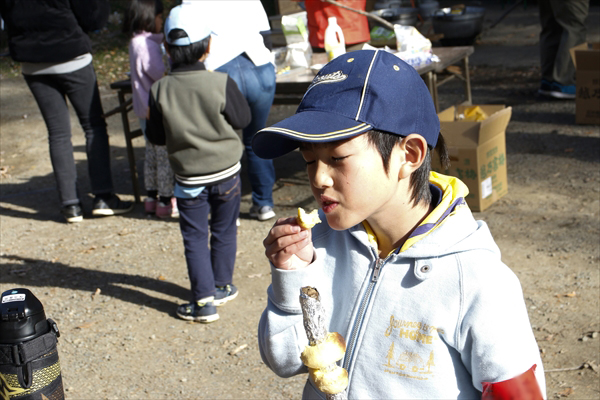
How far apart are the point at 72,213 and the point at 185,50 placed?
254cm

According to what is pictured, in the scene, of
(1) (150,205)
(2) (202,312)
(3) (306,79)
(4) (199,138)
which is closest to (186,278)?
(2) (202,312)

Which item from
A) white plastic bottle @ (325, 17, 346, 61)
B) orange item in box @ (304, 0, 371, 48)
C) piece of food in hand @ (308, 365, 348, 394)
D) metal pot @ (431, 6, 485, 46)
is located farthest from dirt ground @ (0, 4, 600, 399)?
metal pot @ (431, 6, 485, 46)

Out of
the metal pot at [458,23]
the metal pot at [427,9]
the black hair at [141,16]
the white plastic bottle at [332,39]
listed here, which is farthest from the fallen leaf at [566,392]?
the metal pot at [427,9]

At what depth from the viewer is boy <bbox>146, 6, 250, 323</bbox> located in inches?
150

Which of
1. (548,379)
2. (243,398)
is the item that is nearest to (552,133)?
(548,379)

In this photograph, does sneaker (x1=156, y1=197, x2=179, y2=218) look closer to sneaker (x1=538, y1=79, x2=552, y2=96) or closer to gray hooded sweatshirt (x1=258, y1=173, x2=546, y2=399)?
gray hooded sweatshirt (x1=258, y1=173, x2=546, y2=399)

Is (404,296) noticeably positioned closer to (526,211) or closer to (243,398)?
(243,398)

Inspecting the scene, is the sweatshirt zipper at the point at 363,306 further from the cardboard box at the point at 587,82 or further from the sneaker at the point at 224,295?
the cardboard box at the point at 587,82

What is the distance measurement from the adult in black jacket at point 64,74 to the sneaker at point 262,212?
1.26m

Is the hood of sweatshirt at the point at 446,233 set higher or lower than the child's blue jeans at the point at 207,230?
higher

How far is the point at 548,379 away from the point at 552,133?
4.15 meters

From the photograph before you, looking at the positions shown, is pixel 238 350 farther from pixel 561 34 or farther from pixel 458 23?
pixel 458 23

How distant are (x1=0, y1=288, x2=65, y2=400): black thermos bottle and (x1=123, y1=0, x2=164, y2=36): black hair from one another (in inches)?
144

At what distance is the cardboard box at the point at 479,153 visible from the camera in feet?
16.3
